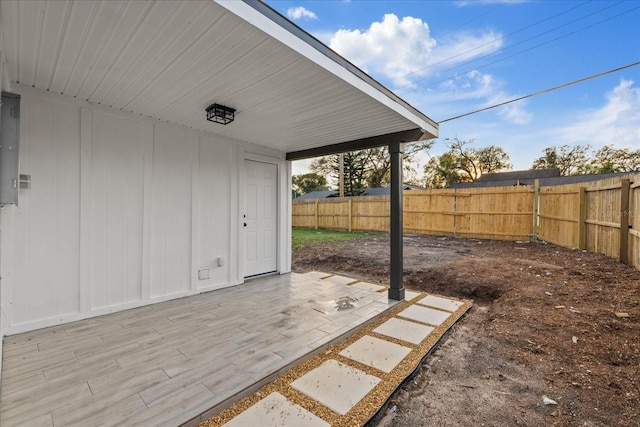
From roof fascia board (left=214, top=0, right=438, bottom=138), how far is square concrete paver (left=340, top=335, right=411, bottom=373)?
228 centimetres

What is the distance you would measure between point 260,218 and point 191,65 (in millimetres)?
2888

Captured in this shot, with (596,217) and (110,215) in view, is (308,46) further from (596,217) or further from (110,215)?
(596,217)

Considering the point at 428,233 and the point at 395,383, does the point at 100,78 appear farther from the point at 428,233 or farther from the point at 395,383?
the point at 428,233

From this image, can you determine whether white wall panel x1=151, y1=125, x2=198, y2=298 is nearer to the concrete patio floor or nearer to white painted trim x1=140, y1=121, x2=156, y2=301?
white painted trim x1=140, y1=121, x2=156, y2=301

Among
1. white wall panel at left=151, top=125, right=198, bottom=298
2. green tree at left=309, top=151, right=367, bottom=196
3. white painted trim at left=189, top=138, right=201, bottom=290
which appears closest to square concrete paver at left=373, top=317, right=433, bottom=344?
white painted trim at left=189, top=138, right=201, bottom=290

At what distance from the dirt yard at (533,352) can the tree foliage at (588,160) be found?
70.5ft

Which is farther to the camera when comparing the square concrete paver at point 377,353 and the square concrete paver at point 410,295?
the square concrete paver at point 410,295

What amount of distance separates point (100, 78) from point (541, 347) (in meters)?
4.54

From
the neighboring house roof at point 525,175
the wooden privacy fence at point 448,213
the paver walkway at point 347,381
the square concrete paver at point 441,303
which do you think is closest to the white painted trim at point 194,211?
the paver walkway at point 347,381

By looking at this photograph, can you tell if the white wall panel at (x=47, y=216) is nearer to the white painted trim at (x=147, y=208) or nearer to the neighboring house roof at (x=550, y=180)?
the white painted trim at (x=147, y=208)

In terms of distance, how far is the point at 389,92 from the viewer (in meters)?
2.65

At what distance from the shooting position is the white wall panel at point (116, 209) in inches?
111

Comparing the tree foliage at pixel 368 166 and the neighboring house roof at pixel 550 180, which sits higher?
the tree foliage at pixel 368 166

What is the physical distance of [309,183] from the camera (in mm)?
28547
